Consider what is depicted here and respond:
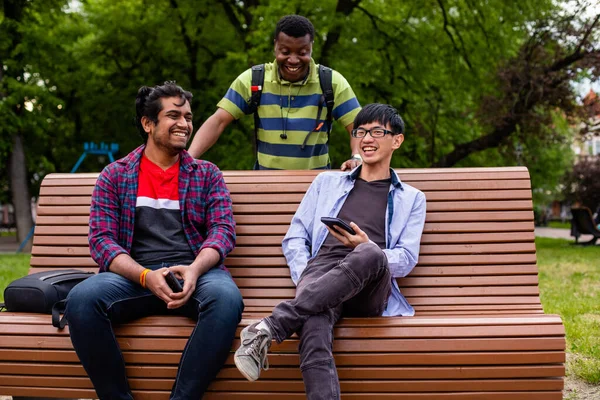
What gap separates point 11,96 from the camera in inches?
717

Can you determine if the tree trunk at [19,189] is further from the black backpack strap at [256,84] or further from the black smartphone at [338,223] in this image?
the black smartphone at [338,223]

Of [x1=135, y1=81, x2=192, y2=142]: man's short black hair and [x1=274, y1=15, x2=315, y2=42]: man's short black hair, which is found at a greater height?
[x1=274, y1=15, x2=315, y2=42]: man's short black hair

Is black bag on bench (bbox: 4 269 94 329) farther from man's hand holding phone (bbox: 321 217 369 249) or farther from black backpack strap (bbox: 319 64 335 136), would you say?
black backpack strap (bbox: 319 64 335 136)

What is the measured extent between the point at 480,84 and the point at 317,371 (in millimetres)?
16185

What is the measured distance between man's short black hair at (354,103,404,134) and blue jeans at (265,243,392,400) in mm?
792

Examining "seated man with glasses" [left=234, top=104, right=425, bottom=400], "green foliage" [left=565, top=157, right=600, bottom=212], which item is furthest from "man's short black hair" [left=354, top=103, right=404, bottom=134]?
"green foliage" [left=565, top=157, right=600, bottom=212]

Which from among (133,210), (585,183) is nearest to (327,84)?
(133,210)

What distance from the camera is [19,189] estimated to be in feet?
63.5

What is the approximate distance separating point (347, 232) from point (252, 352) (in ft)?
2.51

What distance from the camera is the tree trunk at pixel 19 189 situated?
19.3m

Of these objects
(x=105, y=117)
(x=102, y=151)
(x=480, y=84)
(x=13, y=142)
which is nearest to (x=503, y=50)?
(x=480, y=84)

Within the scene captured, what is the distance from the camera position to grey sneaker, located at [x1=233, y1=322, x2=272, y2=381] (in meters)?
3.11

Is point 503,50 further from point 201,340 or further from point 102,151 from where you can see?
point 201,340


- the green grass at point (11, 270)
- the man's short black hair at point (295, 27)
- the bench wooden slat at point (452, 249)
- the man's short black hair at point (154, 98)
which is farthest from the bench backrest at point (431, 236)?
the green grass at point (11, 270)
